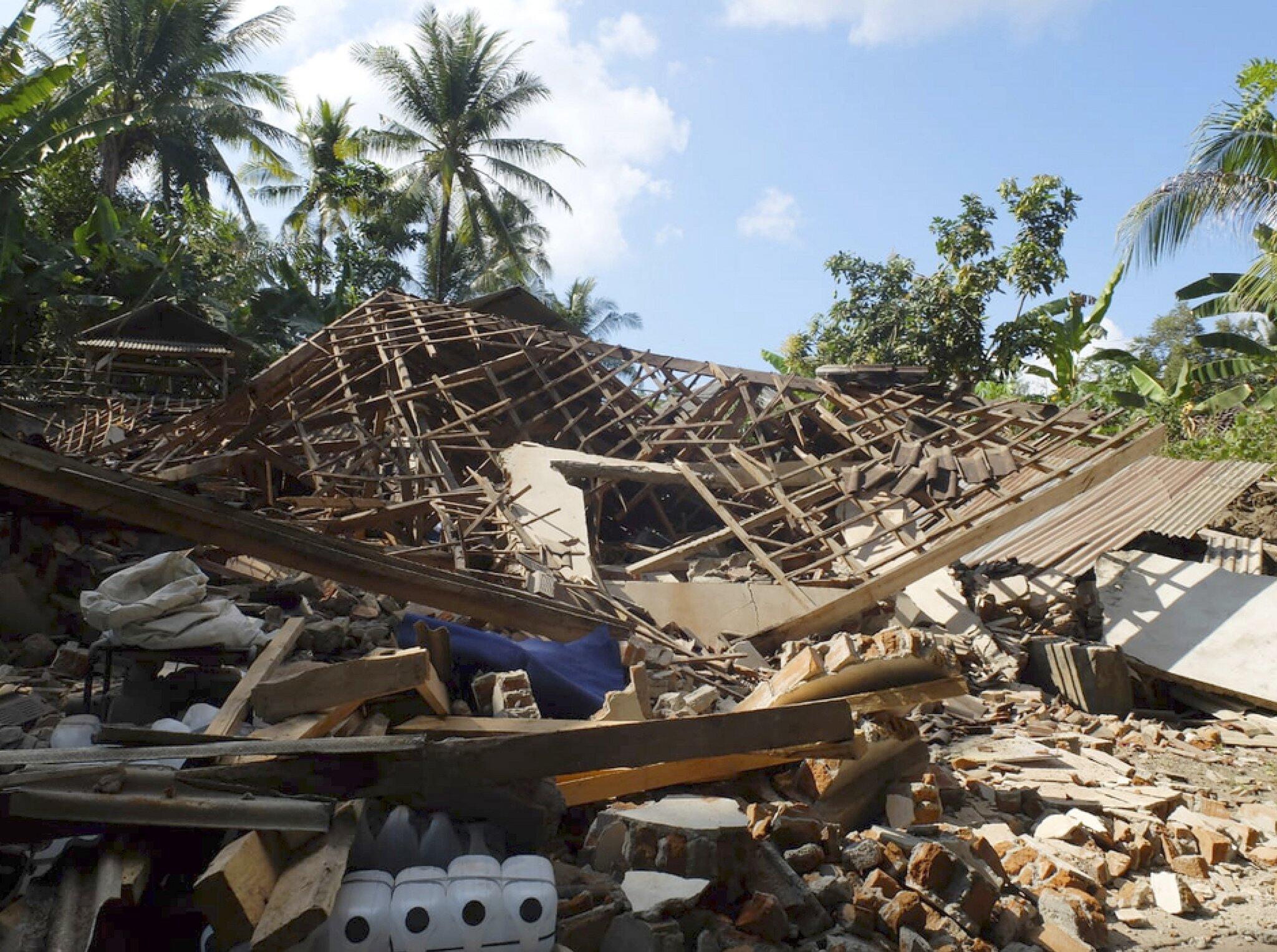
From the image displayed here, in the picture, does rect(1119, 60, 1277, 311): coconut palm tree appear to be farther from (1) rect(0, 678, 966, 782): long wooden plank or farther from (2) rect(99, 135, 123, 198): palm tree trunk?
(2) rect(99, 135, 123, 198): palm tree trunk

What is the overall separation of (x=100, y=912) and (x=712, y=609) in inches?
230

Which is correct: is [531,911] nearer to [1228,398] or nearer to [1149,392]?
[1228,398]

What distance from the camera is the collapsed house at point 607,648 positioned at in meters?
3.13

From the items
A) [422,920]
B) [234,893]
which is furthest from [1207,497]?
[234,893]

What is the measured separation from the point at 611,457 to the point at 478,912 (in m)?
7.89

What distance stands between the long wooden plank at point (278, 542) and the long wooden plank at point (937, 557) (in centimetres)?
234

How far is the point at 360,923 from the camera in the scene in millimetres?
2725

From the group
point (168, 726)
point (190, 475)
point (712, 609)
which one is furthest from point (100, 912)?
point (712, 609)

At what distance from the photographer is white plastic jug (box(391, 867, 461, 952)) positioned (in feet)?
8.96

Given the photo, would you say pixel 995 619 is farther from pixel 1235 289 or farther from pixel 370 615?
pixel 1235 289

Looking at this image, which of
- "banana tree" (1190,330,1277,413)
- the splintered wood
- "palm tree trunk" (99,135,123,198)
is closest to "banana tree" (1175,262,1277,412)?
"banana tree" (1190,330,1277,413)

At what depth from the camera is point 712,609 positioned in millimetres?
8008

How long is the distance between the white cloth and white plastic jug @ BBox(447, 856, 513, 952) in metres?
2.21

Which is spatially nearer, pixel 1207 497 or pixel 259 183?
pixel 1207 497
